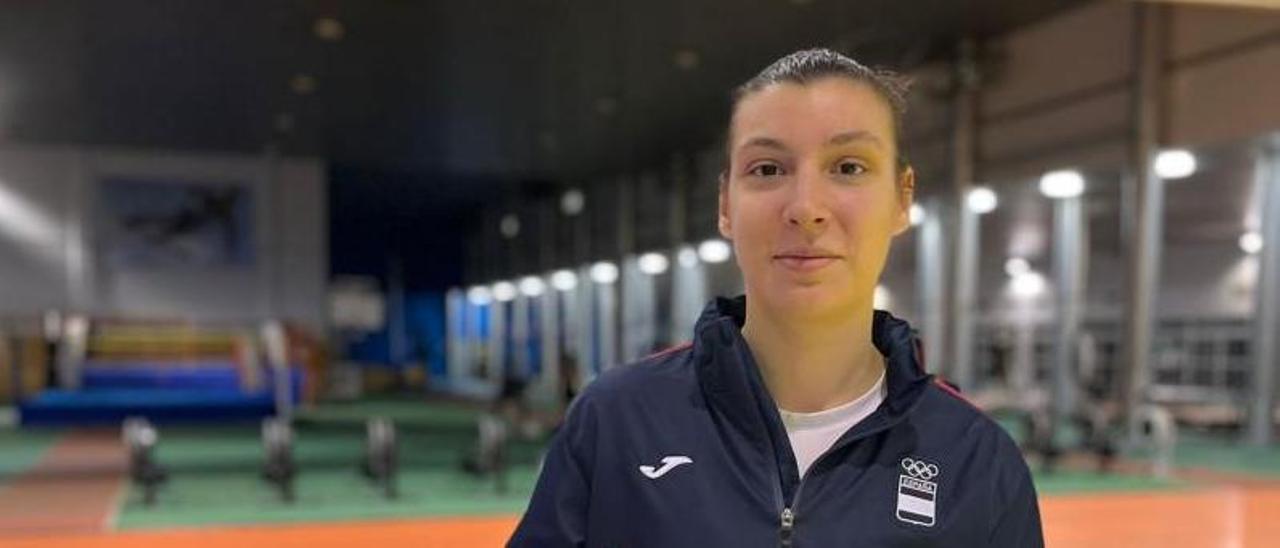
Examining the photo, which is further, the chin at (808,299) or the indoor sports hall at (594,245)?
the indoor sports hall at (594,245)

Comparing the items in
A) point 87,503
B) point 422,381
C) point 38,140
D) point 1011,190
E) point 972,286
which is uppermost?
point 38,140

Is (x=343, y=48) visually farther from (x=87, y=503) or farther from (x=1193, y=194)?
(x=1193, y=194)

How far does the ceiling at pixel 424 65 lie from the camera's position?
10305 mm

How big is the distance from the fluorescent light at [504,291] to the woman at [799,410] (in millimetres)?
26305

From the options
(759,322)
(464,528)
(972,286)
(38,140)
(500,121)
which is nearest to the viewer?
(759,322)

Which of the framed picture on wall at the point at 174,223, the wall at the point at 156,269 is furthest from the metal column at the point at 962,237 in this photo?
the framed picture on wall at the point at 174,223

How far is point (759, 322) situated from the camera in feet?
3.75

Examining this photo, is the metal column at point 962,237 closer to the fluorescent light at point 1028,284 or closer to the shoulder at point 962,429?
the fluorescent light at point 1028,284

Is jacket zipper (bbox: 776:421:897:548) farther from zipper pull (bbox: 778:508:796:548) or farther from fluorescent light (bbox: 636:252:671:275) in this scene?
fluorescent light (bbox: 636:252:671:275)

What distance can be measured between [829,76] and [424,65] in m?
12.0

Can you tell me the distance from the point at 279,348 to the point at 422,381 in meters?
14.6

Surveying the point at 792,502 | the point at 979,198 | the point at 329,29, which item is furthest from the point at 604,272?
the point at 792,502

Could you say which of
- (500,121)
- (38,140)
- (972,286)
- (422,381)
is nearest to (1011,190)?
(972,286)

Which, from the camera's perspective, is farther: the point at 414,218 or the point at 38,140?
the point at 414,218
